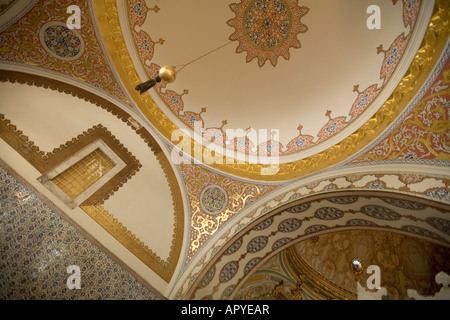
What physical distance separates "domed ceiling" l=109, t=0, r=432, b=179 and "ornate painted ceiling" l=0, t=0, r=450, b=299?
26 millimetres

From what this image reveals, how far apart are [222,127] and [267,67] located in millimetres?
1698

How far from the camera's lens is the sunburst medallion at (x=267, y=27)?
523 centimetres

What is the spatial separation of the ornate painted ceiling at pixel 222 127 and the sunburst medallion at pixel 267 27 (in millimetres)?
28

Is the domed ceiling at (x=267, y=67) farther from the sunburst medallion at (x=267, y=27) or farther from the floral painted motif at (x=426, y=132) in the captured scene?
the floral painted motif at (x=426, y=132)

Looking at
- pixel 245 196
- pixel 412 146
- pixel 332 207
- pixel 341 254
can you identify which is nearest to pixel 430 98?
pixel 412 146

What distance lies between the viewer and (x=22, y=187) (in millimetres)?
4055

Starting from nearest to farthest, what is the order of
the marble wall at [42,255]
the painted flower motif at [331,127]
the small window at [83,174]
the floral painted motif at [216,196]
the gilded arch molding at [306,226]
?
1. the marble wall at [42,255]
2. the gilded arch molding at [306,226]
3. the small window at [83,174]
4. the painted flower motif at [331,127]
5. the floral painted motif at [216,196]

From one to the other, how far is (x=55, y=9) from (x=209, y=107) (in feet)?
10.5

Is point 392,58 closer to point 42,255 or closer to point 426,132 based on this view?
point 426,132

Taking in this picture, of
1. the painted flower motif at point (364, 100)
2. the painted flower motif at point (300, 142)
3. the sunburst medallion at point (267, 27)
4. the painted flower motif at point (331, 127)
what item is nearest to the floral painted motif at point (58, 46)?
the sunburst medallion at point (267, 27)

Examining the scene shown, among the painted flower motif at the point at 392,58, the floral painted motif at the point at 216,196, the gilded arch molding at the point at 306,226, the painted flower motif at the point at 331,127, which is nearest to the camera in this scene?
the gilded arch molding at the point at 306,226

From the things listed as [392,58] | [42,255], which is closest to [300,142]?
[392,58]

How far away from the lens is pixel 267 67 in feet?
18.6
